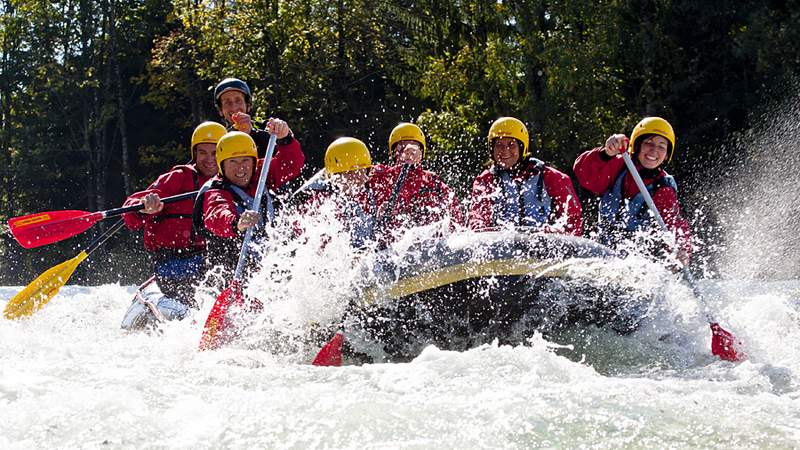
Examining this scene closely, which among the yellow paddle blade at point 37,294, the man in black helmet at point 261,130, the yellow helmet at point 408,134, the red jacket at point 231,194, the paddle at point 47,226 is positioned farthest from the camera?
the paddle at point 47,226

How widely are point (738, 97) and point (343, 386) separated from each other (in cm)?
1376

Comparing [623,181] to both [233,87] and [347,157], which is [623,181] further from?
[233,87]

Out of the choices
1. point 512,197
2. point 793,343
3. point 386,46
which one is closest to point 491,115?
point 386,46

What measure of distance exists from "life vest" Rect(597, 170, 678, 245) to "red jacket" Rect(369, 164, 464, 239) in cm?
114

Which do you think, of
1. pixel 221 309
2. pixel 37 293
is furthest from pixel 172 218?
pixel 37 293

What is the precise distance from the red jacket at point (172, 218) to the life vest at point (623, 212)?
303 cm

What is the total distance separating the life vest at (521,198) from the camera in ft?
22.3

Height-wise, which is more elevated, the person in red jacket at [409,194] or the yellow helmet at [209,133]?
the yellow helmet at [209,133]

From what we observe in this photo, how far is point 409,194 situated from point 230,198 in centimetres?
165

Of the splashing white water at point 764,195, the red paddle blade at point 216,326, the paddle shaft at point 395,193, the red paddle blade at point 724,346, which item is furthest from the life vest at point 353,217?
the splashing white water at point 764,195

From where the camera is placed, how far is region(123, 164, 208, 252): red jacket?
23.5 feet

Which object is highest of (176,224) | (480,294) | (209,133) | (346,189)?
(209,133)

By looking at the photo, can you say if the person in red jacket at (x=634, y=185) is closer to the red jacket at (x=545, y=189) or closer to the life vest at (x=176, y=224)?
the red jacket at (x=545, y=189)

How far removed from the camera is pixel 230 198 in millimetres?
6426
